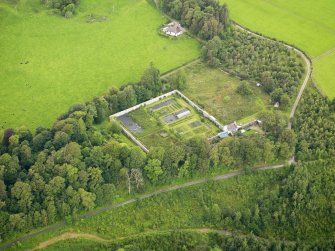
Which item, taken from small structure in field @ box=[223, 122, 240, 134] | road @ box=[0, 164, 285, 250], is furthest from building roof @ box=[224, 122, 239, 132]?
road @ box=[0, 164, 285, 250]

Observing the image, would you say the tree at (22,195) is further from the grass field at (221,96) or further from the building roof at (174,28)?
the building roof at (174,28)

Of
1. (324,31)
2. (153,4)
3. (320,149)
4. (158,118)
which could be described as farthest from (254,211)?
(153,4)

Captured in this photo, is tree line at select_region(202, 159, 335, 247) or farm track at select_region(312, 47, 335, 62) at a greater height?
farm track at select_region(312, 47, 335, 62)

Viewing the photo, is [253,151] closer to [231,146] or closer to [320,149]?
[231,146]

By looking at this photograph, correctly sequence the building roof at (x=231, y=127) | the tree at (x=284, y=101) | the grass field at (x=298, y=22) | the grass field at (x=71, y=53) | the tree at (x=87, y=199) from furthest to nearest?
1. the grass field at (x=298, y=22)
2. the grass field at (x=71, y=53)
3. the tree at (x=284, y=101)
4. the building roof at (x=231, y=127)
5. the tree at (x=87, y=199)

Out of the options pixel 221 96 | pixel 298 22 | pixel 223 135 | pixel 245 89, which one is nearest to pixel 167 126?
pixel 223 135

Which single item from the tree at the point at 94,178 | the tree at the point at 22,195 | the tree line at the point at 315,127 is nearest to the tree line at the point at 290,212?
the tree line at the point at 315,127

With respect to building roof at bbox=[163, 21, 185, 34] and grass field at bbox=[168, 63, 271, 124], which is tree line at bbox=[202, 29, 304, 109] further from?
building roof at bbox=[163, 21, 185, 34]

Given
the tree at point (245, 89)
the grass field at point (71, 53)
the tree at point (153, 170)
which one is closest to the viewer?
the tree at point (153, 170)
